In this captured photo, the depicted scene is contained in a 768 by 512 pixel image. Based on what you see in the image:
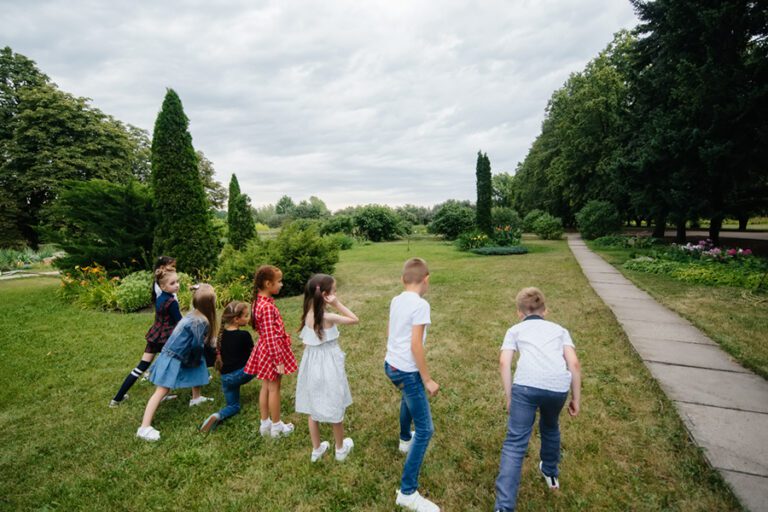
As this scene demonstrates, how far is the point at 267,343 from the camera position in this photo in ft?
10.5

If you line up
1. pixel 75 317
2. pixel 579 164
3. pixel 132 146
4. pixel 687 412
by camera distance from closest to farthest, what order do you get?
1. pixel 687 412
2. pixel 75 317
3. pixel 132 146
4. pixel 579 164

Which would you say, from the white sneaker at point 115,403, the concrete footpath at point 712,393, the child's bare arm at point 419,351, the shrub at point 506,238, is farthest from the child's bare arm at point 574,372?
the shrub at point 506,238

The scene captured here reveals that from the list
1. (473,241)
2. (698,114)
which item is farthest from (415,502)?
(473,241)

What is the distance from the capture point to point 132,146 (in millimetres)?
25516

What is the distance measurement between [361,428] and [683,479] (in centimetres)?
258

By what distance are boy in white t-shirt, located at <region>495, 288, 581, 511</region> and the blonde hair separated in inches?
117

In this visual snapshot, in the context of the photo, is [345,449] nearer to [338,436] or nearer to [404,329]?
[338,436]

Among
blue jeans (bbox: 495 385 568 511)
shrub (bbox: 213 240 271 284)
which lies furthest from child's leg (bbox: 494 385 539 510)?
shrub (bbox: 213 240 271 284)

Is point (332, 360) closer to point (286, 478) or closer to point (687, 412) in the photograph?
point (286, 478)

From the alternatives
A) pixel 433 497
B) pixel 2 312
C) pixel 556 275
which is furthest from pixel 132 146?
pixel 433 497

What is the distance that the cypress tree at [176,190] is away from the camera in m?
9.36

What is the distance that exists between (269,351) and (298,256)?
6636 mm

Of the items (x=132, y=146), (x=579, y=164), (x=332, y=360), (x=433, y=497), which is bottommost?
(x=433, y=497)

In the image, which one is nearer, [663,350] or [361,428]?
[361,428]
